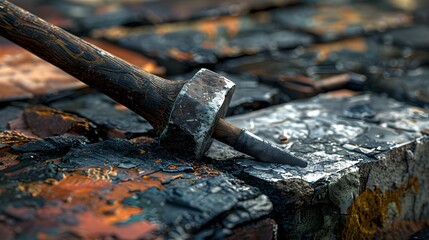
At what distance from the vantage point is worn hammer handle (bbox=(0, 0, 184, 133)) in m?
1.82

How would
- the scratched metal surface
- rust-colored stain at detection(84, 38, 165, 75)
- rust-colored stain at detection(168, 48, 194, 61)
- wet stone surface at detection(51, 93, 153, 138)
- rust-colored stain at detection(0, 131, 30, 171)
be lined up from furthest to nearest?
rust-colored stain at detection(168, 48, 194, 61)
rust-colored stain at detection(84, 38, 165, 75)
wet stone surface at detection(51, 93, 153, 138)
rust-colored stain at detection(0, 131, 30, 171)
the scratched metal surface

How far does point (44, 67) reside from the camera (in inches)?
114

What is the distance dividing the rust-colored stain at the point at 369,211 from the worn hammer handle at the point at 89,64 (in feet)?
2.30

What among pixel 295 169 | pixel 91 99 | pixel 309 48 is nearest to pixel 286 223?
pixel 295 169

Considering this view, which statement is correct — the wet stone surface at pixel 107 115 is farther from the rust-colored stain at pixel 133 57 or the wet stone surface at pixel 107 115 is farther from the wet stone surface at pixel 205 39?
the wet stone surface at pixel 205 39

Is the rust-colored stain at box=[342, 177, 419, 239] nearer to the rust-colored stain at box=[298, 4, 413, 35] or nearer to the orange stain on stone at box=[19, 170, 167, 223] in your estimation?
the orange stain on stone at box=[19, 170, 167, 223]

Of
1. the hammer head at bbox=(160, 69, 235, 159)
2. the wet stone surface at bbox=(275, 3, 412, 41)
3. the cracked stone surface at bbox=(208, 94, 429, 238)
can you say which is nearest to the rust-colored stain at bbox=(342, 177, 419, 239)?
the cracked stone surface at bbox=(208, 94, 429, 238)

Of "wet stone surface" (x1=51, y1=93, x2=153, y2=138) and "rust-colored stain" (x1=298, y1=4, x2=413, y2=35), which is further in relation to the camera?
"rust-colored stain" (x1=298, y1=4, x2=413, y2=35)

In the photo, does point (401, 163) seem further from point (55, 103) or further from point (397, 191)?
point (55, 103)

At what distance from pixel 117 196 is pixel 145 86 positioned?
415mm

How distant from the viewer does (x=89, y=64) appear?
184cm

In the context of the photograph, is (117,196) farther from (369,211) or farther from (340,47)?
(340,47)

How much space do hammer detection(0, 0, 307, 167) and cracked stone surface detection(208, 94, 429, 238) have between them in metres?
0.19

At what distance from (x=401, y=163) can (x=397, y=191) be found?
0.10 m
